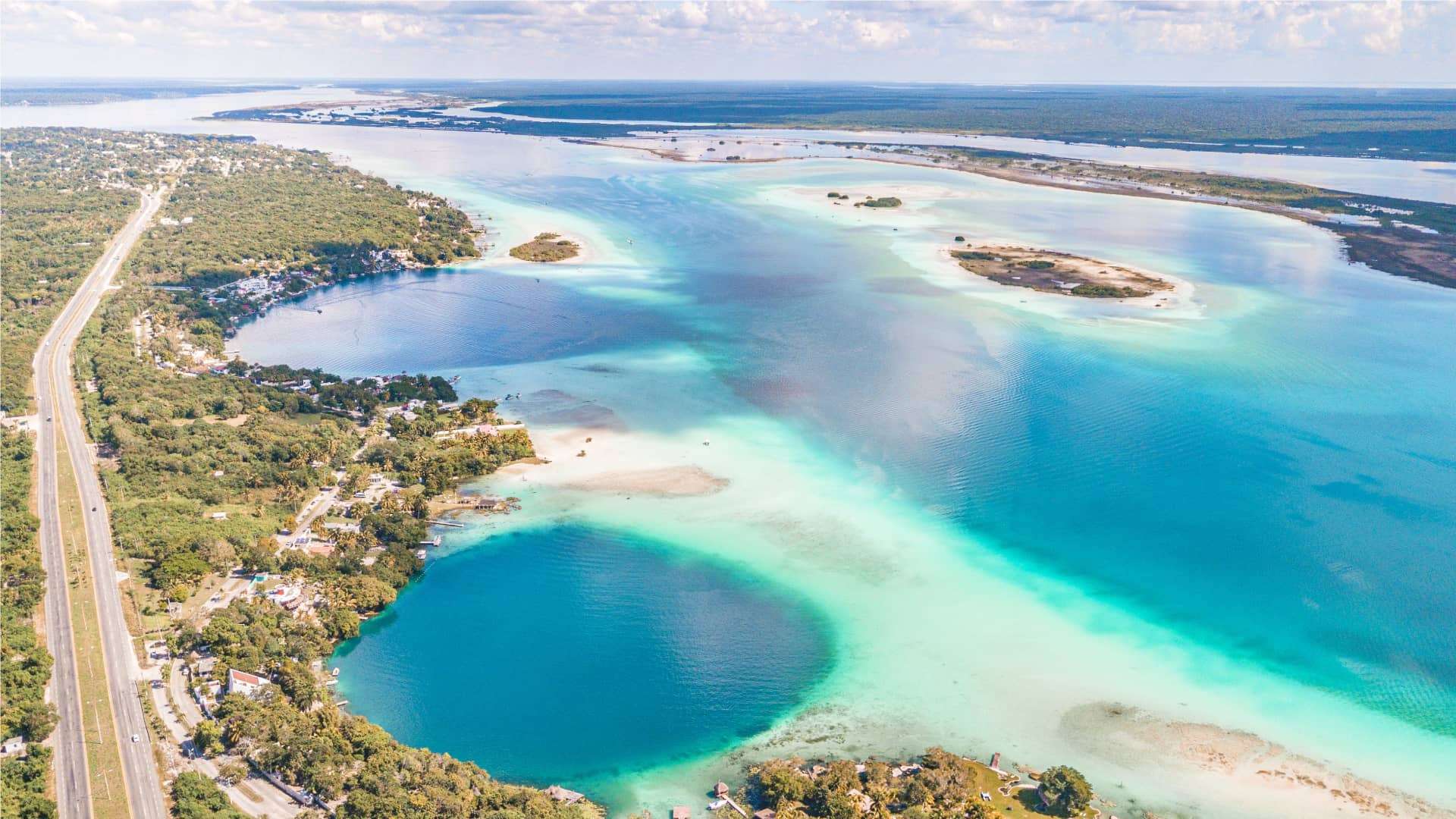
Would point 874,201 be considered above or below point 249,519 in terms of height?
A: above

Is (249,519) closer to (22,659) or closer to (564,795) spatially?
(22,659)

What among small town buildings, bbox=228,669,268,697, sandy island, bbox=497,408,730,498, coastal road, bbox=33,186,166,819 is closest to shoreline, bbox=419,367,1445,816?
small town buildings, bbox=228,669,268,697

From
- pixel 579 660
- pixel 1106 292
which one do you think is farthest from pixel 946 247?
pixel 579 660

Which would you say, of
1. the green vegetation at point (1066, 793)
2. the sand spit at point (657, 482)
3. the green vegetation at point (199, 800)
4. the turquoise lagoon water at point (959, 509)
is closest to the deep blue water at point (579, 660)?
the turquoise lagoon water at point (959, 509)

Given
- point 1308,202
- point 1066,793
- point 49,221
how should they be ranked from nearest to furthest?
point 1066,793 → point 49,221 → point 1308,202

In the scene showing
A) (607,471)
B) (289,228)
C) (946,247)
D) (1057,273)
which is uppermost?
(289,228)

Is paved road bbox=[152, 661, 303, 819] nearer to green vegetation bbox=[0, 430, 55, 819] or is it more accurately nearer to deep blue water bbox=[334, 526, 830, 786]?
green vegetation bbox=[0, 430, 55, 819]
